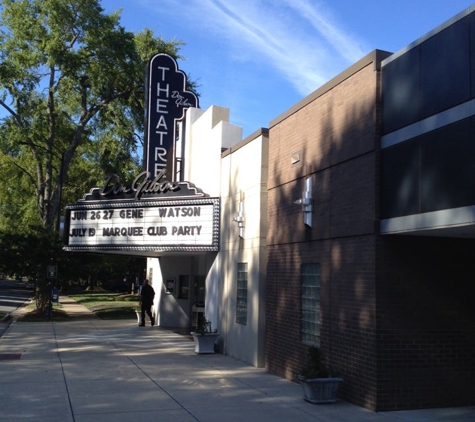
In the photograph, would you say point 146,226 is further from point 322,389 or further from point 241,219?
point 322,389

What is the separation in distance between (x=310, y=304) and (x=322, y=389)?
214 cm

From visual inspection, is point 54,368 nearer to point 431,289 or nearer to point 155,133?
point 431,289

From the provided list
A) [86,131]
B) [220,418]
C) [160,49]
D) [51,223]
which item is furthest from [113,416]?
[160,49]

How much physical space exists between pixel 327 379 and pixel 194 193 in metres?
8.59

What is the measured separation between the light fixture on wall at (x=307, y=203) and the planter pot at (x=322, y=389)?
9.88ft

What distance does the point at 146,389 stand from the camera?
442 inches

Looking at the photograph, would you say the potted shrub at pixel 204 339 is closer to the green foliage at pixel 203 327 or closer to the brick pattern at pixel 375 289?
the green foliage at pixel 203 327

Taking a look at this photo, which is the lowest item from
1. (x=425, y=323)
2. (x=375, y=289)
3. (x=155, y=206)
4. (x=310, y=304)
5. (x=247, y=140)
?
(x=425, y=323)

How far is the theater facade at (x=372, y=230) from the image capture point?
8.53 meters

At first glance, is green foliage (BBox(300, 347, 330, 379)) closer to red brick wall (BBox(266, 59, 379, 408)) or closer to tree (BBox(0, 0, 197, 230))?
red brick wall (BBox(266, 59, 379, 408))

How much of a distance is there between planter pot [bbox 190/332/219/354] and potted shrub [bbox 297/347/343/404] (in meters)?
6.18

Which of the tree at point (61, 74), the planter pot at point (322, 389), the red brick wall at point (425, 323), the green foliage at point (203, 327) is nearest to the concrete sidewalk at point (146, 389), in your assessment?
the planter pot at point (322, 389)

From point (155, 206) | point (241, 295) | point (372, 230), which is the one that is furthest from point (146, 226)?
point (372, 230)

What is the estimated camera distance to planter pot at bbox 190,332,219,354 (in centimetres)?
1592
